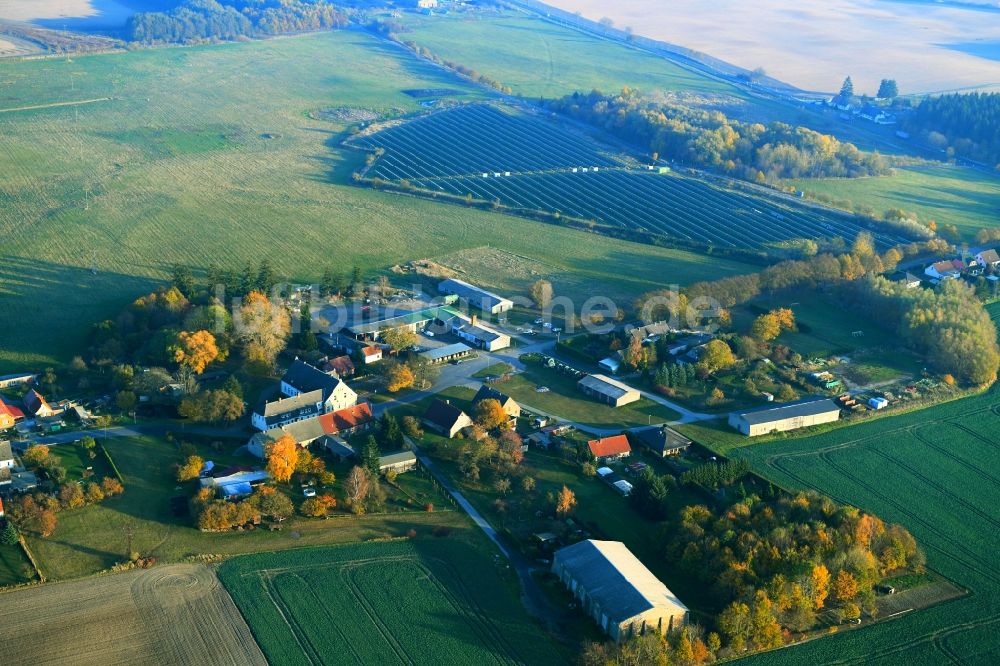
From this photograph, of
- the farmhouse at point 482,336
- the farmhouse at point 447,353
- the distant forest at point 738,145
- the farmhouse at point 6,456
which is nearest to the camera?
the farmhouse at point 6,456

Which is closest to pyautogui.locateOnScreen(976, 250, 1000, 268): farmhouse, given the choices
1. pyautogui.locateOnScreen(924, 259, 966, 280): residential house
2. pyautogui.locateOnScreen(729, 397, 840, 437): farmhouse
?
pyautogui.locateOnScreen(924, 259, 966, 280): residential house

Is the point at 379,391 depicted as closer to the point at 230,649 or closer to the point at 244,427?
the point at 244,427

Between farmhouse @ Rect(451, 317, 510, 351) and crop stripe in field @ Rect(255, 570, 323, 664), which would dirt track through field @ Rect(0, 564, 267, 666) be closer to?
crop stripe in field @ Rect(255, 570, 323, 664)

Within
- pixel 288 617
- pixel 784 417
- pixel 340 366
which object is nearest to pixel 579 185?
pixel 340 366

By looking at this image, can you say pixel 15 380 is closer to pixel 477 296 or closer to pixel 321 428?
pixel 321 428

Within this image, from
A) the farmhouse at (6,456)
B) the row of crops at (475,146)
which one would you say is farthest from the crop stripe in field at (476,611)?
the row of crops at (475,146)

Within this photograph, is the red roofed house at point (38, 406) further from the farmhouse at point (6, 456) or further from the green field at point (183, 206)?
the green field at point (183, 206)
